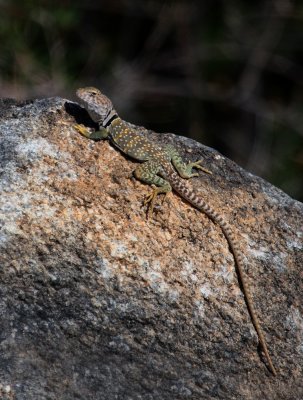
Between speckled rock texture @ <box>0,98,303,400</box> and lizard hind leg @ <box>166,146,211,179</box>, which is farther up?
lizard hind leg @ <box>166,146,211,179</box>

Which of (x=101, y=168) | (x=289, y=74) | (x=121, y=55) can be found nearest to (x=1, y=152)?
(x=101, y=168)

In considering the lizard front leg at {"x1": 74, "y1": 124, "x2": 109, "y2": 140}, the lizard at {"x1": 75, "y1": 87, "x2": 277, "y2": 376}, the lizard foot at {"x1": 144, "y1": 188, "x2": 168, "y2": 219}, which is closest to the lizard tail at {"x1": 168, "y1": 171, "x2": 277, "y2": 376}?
the lizard at {"x1": 75, "y1": 87, "x2": 277, "y2": 376}

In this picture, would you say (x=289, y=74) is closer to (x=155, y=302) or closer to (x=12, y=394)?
(x=155, y=302)

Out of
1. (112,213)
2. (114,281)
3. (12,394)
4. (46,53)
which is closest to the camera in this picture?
(12,394)

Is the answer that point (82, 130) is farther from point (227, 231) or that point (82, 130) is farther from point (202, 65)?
point (202, 65)

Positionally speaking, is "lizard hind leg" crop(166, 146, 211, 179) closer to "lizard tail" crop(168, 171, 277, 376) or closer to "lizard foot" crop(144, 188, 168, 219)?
"lizard tail" crop(168, 171, 277, 376)

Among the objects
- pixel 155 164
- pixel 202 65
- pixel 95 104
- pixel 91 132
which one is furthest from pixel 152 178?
pixel 202 65
